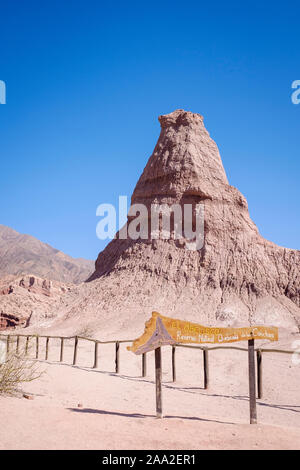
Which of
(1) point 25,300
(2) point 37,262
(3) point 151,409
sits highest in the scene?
(2) point 37,262

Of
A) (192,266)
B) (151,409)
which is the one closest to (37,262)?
(192,266)

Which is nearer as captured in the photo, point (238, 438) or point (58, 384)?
point (238, 438)

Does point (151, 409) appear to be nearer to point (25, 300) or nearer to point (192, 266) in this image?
point (192, 266)

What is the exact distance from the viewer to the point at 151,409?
8.06 m

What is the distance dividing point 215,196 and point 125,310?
33.9 feet

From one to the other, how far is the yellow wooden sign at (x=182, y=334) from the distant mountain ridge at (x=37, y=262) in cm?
6440

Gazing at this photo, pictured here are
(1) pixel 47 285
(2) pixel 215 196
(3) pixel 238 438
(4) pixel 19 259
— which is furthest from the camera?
(4) pixel 19 259

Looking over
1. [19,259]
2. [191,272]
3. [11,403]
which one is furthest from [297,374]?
[19,259]

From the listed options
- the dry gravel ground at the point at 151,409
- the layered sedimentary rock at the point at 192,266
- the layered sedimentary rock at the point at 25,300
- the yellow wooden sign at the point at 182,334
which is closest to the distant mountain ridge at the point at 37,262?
the layered sedimentary rock at the point at 25,300

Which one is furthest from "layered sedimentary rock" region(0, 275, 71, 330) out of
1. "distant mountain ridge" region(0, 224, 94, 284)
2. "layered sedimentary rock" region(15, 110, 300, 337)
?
"distant mountain ridge" region(0, 224, 94, 284)

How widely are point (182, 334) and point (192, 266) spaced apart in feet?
68.9

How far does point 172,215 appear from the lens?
28.8m

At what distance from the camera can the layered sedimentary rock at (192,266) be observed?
24891mm
